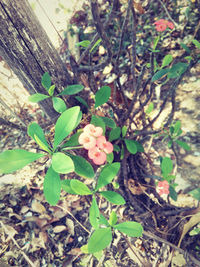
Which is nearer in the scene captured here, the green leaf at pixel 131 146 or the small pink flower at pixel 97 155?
the small pink flower at pixel 97 155

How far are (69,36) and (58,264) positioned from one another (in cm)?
223

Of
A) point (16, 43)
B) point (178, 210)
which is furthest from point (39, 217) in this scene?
point (16, 43)

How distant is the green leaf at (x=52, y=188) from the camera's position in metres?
0.69

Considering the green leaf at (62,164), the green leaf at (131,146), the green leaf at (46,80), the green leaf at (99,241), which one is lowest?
the green leaf at (99,241)

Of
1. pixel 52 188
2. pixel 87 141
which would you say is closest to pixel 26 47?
pixel 87 141

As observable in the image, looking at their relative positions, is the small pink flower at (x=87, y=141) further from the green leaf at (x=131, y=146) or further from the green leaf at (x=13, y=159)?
the green leaf at (x=131, y=146)

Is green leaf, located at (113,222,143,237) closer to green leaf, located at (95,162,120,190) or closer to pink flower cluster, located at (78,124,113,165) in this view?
green leaf, located at (95,162,120,190)

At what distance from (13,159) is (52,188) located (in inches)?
7.4

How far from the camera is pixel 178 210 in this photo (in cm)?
105

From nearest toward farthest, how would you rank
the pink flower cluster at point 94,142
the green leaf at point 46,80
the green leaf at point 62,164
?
1. the green leaf at point 62,164
2. the pink flower cluster at point 94,142
3. the green leaf at point 46,80

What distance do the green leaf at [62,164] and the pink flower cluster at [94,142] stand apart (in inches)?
4.3

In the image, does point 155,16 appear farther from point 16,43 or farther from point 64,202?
point 64,202

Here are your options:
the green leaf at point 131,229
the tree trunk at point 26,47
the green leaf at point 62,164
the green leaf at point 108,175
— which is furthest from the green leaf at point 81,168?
the tree trunk at point 26,47

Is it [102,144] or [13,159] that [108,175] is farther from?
[13,159]
